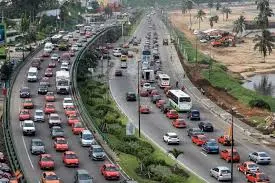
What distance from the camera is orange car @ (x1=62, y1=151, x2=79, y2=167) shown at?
62.0 meters

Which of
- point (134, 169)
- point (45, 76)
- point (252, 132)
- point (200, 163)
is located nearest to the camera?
point (134, 169)

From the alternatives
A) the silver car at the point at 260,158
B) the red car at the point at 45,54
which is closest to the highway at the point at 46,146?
the silver car at the point at 260,158

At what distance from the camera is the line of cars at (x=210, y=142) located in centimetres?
6238

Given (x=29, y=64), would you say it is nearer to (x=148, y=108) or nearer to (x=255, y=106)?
(x=148, y=108)

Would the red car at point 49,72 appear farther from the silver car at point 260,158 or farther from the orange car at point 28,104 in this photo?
the silver car at point 260,158

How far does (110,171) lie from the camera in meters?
58.3

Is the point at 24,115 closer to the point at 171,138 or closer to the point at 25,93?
the point at 25,93

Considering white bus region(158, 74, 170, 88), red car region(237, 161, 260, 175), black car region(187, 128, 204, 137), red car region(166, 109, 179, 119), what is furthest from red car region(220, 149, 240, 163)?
white bus region(158, 74, 170, 88)

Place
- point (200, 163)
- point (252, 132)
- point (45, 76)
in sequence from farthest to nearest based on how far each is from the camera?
point (45, 76)
point (252, 132)
point (200, 163)

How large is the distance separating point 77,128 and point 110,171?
18503mm

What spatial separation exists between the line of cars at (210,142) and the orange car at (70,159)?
491 inches

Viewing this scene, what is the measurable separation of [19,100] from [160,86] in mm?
30283

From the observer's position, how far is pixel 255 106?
102m

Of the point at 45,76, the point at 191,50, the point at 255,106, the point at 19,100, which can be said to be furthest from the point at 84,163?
the point at 191,50
